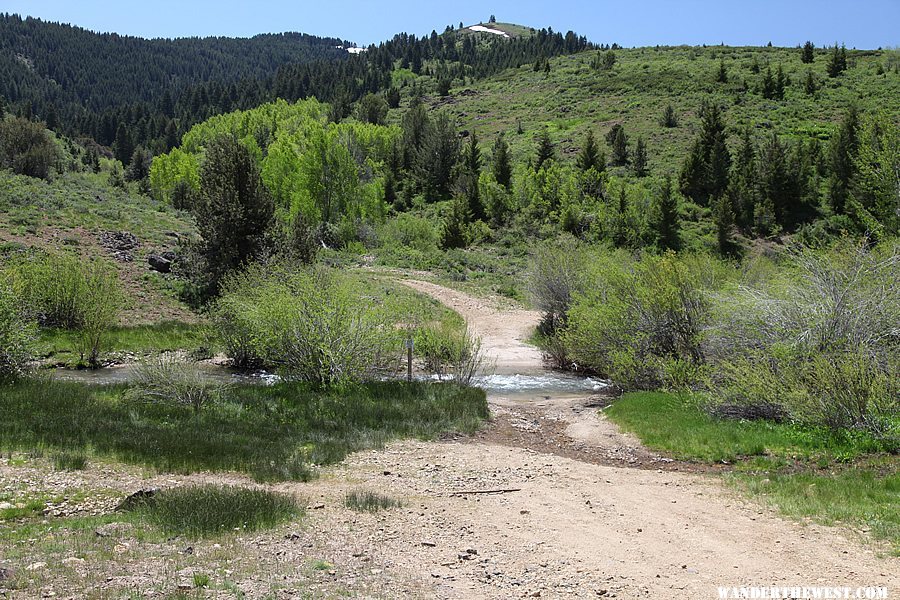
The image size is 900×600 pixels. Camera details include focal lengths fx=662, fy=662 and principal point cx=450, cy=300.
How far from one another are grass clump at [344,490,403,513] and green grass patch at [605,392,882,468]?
7.08 metres

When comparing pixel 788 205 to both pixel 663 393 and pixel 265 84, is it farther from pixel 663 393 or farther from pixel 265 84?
pixel 265 84

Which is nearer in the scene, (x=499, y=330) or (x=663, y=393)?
(x=663, y=393)

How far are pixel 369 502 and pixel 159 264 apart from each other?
27.9 meters

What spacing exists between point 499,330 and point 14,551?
26178mm

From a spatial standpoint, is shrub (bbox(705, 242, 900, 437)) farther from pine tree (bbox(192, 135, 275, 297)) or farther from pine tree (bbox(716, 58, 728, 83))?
pine tree (bbox(716, 58, 728, 83))

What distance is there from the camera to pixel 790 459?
41.8 feet

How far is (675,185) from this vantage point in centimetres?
5778

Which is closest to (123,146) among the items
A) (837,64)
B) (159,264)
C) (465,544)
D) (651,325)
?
(159,264)

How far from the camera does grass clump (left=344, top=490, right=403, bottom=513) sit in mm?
9664

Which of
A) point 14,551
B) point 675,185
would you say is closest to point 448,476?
point 14,551

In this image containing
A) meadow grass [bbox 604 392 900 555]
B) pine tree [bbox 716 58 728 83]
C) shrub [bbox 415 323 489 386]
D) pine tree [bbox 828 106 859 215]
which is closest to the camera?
meadow grass [bbox 604 392 900 555]

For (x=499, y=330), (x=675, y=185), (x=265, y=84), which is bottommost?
(x=499, y=330)

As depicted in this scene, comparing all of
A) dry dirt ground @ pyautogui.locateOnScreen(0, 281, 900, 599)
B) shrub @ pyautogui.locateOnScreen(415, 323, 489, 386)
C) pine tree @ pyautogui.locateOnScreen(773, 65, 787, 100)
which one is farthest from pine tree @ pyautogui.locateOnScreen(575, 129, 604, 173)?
dry dirt ground @ pyautogui.locateOnScreen(0, 281, 900, 599)

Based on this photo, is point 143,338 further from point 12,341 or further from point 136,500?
point 136,500
